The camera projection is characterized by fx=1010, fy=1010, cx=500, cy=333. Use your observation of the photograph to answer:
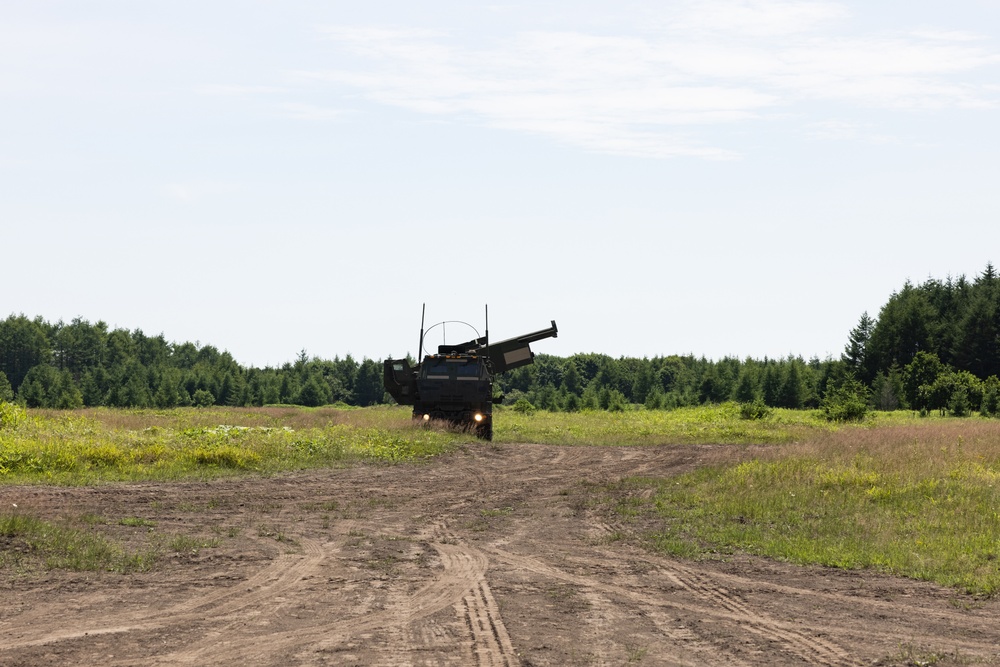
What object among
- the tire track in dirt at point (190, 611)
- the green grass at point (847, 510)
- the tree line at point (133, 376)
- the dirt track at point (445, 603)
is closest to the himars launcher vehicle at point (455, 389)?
the green grass at point (847, 510)

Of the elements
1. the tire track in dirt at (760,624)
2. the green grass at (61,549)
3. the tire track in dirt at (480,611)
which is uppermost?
the green grass at (61,549)

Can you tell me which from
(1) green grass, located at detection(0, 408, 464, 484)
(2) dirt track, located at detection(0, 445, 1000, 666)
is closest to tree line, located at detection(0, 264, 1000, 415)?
(1) green grass, located at detection(0, 408, 464, 484)

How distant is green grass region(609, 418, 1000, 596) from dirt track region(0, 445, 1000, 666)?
0.94 m

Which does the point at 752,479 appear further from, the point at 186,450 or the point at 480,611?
the point at 186,450

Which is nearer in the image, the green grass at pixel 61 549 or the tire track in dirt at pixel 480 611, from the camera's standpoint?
the tire track in dirt at pixel 480 611

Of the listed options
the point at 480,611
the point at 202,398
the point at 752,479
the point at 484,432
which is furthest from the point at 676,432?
the point at 202,398

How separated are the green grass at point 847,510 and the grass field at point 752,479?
0.03 metres

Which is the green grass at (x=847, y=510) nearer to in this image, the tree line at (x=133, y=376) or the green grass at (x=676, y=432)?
the green grass at (x=676, y=432)

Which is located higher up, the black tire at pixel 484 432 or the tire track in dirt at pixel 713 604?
the black tire at pixel 484 432

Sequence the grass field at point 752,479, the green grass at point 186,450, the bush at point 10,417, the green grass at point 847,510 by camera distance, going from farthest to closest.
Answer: the bush at point 10,417 < the green grass at point 186,450 < the grass field at point 752,479 < the green grass at point 847,510

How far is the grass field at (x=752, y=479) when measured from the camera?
14.2 m

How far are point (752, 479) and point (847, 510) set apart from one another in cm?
389

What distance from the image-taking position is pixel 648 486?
72.0ft

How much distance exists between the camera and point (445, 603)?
10.5 metres
